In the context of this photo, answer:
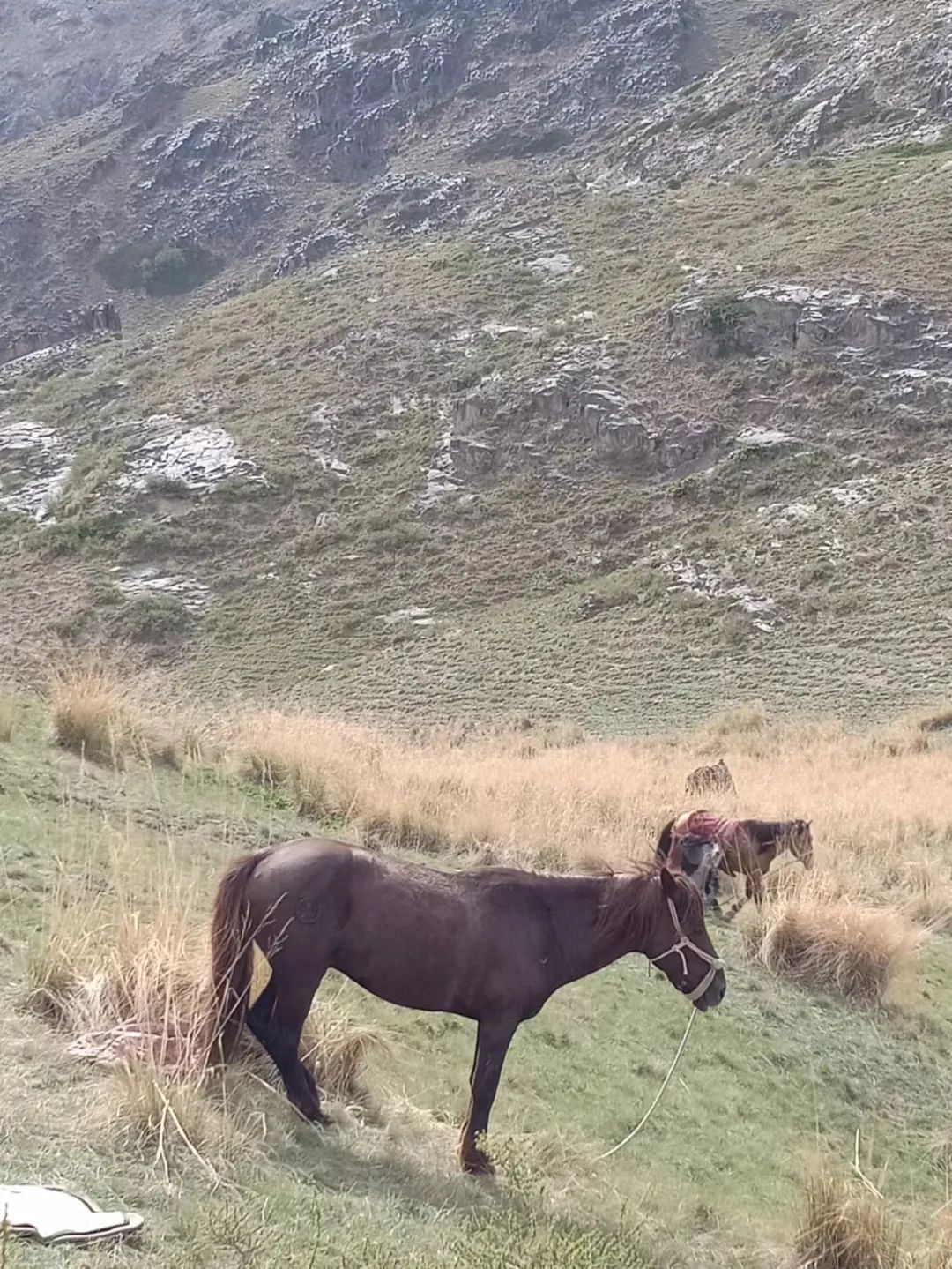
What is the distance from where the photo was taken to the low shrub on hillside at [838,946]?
847 centimetres

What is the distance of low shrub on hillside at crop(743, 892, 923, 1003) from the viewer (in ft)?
27.8

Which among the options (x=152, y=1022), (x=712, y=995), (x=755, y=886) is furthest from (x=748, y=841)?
(x=152, y=1022)

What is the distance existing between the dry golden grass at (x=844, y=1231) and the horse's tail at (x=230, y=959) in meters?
2.47

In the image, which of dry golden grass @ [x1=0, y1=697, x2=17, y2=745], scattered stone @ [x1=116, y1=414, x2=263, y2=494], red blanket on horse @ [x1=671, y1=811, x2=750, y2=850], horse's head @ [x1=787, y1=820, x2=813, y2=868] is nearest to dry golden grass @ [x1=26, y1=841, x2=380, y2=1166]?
dry golden grass @ [x1=0, y1=697, x2=17, y2=745]

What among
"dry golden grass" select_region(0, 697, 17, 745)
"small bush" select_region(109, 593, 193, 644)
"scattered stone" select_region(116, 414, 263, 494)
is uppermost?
"dry golden grass" select_region(0, 697, 17, 745)

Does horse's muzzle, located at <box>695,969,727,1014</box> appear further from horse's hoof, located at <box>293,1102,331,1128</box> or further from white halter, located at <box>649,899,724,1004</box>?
horse's hoof, located at <box>293,1102,331,1128</box>

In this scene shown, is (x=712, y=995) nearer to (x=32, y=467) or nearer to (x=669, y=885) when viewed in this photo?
(x=669, y=885)

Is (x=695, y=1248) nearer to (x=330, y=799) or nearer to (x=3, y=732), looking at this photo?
(x=330, y=799)

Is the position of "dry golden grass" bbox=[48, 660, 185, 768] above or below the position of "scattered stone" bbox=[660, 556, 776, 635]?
above

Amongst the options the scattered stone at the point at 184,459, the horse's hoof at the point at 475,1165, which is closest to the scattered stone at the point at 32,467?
the scattered stone at the point at 184,459

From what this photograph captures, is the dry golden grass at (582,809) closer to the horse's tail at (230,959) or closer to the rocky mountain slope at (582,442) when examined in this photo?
the horse's tail at (230,959)

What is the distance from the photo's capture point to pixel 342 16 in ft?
365

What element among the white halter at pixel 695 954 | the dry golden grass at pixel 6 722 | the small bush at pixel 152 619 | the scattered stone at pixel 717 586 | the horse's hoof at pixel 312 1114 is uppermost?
the white halter at pixel 695 954

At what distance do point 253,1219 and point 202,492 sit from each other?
41.3m
